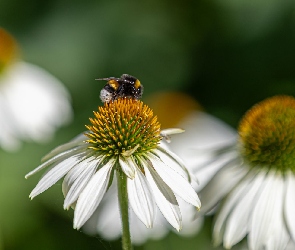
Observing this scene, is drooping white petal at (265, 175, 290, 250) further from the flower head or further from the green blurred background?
the green blurred background

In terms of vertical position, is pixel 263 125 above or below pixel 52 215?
above

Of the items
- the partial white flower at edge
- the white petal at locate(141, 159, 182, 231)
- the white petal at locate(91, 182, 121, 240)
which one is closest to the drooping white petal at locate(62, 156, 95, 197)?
the white petal at locate(141, 159, 182, 231)

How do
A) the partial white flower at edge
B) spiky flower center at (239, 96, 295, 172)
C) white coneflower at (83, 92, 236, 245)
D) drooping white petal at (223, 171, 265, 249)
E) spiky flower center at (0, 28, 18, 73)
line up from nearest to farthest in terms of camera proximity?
drooping white petal at (223, 171, 265, 249)
spiky flower center at (239, 96, 295, 172)
white coneflower at (83, 92, 236, 245)
the partial white flower at edge
spiky flower center at (0, 28, 18, 73)

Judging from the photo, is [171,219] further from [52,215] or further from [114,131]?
[52,215]

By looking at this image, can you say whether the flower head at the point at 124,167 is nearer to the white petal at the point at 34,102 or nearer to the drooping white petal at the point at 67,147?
the drooping white petal at the point at 67,147

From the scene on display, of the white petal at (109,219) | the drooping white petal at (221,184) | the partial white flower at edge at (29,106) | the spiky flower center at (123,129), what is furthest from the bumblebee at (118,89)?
the partial white flower at edge at (29,106)

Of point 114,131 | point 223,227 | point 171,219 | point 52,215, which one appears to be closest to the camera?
point 171,219

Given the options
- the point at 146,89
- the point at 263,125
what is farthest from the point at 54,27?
the point at 263,125

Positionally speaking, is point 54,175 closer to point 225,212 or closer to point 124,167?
point 124,167
